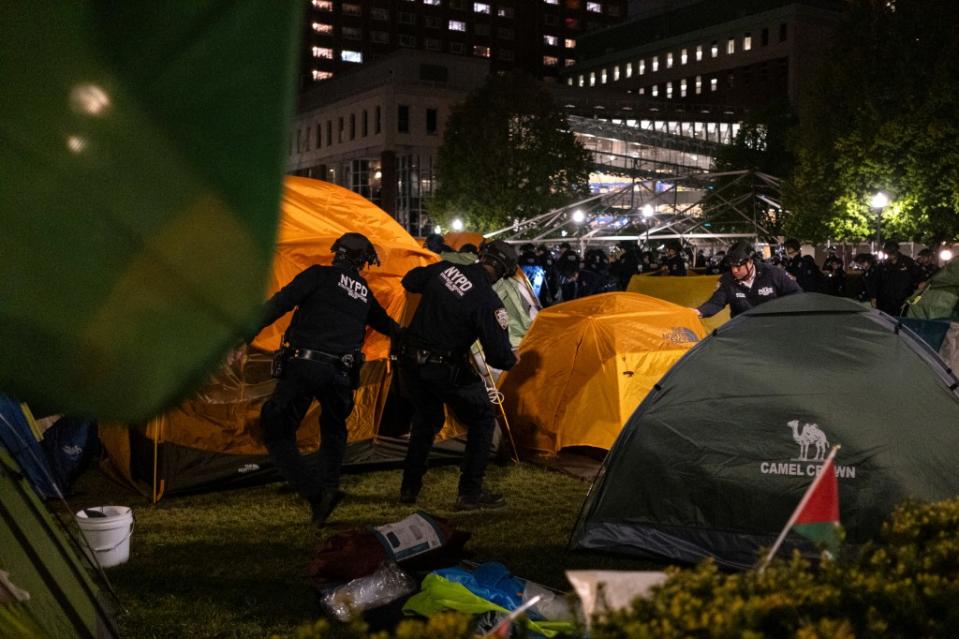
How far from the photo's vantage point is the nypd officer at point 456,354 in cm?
638

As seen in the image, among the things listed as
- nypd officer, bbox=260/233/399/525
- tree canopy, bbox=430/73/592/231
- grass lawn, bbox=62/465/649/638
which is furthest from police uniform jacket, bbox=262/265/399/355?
tree canopy, bbox=430/73/592/231

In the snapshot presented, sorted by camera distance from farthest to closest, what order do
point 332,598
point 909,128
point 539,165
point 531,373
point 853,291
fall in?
1. point 539,165
2. point 909,128
3. point 853,291
4. point 531,373
5. point 332,598

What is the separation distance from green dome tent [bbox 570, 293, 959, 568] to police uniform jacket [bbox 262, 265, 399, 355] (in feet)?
6.43

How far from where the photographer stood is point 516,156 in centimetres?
4231

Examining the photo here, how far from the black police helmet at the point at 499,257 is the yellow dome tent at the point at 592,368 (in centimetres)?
185

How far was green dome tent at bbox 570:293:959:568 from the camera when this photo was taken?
16.5ft

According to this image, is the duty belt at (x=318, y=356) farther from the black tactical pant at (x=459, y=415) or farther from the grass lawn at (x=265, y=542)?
the grass lawn at (x=265, y=542)

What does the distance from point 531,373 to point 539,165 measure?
1362 inches

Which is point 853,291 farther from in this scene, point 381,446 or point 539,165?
point 539,165

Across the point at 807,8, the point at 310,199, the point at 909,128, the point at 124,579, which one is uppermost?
the point at 807,8

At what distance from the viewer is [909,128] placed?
2644 cm

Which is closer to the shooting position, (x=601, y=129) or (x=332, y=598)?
(x=332, y=598)

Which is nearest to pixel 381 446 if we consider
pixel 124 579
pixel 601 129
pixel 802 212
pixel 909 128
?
pixel 124 579

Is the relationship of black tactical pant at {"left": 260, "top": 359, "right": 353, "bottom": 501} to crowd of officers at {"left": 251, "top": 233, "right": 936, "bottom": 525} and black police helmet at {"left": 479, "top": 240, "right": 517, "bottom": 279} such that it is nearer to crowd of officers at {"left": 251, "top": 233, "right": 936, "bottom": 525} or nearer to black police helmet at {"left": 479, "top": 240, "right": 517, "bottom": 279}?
crowd of officers at {"left": 251, "top": 233, "right": 936, "bottom": 525}
